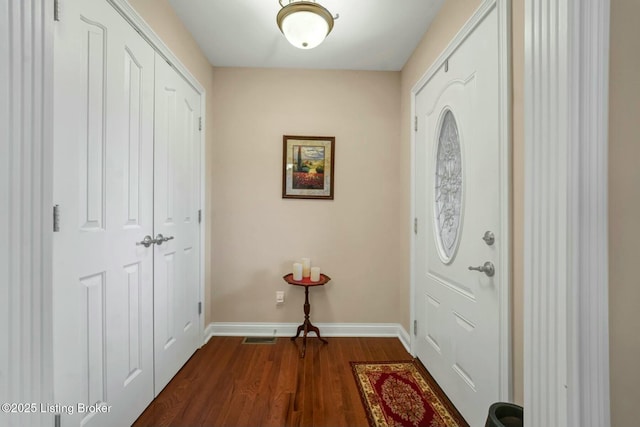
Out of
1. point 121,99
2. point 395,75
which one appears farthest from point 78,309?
point 395,75

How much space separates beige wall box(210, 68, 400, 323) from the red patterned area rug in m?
0.63

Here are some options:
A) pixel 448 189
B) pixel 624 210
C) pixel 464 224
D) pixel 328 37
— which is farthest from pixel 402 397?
pixel 328 37

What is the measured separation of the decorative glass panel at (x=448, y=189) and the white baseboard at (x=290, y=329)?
3.91 ft

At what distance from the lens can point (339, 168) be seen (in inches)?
104

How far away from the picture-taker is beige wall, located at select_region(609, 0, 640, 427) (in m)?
0.67

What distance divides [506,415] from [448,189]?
1.20m

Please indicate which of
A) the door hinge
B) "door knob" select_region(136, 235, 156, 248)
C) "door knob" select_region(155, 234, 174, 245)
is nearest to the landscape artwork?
"door knob" select_region(155, 234, 174, 245)

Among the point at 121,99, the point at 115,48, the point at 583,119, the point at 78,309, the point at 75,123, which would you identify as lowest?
the point at 78,309

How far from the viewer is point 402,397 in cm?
173

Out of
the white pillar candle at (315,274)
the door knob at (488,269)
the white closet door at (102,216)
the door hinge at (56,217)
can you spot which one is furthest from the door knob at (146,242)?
the door knob at (488,269)

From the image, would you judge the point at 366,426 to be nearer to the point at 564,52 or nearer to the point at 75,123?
the point at 564,52

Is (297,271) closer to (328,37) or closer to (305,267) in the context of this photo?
(305,267)

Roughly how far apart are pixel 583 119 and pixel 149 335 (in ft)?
7.11

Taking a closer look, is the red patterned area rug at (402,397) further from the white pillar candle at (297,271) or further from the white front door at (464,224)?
the white pillar candle at (297,271)
